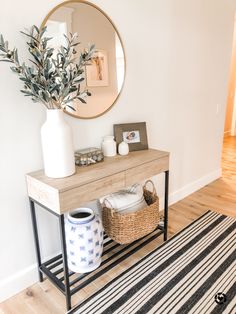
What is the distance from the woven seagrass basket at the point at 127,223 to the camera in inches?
71.2

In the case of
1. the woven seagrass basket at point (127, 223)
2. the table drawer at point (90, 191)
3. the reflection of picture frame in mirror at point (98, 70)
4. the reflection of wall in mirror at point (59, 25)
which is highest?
the reflection of wall in mirror at point (59, 25)

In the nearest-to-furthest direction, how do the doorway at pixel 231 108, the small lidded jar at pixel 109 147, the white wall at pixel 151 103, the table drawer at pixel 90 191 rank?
the table drawer at pixel 90 191 → the white wall at pixel 151 103 → the small lidded jar at pixel 109 147 → the doorway at pixel 231 108

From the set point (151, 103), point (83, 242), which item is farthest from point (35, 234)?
point (151, 103)

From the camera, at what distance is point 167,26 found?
90.0 inches

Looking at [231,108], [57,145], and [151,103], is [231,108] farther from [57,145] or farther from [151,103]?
[57,145]

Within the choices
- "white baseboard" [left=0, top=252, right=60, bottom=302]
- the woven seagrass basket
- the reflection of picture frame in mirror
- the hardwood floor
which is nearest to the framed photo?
the reflection of picture frame in mirror

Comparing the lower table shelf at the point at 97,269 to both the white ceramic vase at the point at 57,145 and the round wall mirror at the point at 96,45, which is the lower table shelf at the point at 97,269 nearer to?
the white ceramic vase at the point at 57,145

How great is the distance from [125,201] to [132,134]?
55cm

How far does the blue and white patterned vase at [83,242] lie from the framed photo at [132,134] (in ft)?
2.19

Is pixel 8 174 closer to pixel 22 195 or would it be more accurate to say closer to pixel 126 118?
pixel 22 195

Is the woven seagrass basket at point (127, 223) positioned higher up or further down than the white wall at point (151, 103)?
further down

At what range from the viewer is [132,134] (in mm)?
2088

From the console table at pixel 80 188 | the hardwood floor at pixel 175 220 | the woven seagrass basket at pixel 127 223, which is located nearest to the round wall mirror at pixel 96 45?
the console table at pixel 80 188

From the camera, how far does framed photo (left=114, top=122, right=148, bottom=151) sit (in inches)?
80.4
